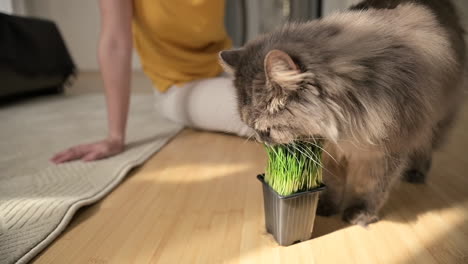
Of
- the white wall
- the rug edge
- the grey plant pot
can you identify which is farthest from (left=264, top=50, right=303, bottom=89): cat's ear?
the white wall

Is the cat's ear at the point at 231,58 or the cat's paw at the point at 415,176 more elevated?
the cat's ear at the point at 231,58

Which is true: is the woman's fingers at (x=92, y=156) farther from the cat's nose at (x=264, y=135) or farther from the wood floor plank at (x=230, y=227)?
the cat's nose at (x=264, y=135)

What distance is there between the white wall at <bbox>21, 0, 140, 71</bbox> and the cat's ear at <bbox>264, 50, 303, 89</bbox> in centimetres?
460

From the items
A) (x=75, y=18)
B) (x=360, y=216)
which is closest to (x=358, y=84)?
(x=360, y=216)

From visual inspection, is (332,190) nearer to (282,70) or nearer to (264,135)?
(264,135)

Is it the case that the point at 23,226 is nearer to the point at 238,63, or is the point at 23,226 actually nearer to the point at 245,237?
the point at 245,237

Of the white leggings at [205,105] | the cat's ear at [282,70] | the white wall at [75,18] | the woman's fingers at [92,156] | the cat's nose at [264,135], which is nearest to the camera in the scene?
the cat's ear at [282,70]

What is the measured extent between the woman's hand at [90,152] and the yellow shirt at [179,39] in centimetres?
65

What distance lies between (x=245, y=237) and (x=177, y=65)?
4.39 feet

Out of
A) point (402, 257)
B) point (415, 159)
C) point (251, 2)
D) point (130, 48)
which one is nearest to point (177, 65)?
point (130, 48)

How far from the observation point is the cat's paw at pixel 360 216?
3.27 ft

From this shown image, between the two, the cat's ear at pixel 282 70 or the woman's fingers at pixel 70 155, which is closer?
the cat's ear at pixel 282 70

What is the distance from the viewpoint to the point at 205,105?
6.09 feet

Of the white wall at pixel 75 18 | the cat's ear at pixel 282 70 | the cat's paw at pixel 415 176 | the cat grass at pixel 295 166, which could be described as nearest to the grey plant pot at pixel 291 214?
the cat grass at pixel 295 166
